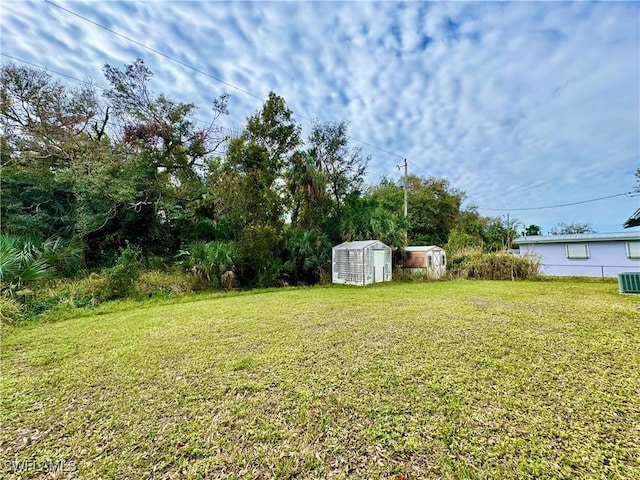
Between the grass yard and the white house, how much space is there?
11352 mm

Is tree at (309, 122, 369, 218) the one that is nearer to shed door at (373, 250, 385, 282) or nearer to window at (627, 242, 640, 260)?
shed door at (373, 250, 385, 282)

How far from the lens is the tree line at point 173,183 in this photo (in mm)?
8344

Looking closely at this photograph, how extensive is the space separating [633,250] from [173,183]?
70.8ft

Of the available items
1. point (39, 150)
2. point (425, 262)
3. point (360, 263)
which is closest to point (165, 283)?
point (360, 263)

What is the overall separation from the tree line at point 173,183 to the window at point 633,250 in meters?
6.21

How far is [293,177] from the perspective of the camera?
10250 mm

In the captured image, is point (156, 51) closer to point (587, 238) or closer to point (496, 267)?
point (496, 267)

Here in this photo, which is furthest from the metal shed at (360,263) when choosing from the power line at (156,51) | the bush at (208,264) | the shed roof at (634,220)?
the power line at (156,51)

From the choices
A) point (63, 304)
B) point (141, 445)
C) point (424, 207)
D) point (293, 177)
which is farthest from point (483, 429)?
point (424, 207)

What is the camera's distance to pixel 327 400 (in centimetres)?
215

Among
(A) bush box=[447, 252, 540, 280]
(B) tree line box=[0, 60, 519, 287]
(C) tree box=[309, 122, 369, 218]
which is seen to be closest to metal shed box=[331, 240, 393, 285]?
(B) tree line box=[0, 60, 519, 287]

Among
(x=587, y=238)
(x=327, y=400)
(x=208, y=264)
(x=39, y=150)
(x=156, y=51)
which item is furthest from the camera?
(x=587, y=238)

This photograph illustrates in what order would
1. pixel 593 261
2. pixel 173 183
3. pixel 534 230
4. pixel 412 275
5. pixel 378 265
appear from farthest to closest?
1. pixel 534 230
2. pixel 593 261
3. pixel 173 183
4. pixel 412 275
5. pixel 378 265

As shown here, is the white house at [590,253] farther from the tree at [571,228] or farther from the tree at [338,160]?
the tree at [571,228]
